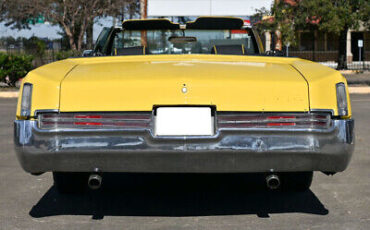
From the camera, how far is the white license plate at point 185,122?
4.11 meters

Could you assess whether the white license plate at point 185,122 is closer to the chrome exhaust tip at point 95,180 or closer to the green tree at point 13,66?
the chrome exhaust tip at point 95,180

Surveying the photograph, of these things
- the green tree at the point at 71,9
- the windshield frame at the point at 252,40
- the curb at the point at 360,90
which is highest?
the green tree at the point at 71,9

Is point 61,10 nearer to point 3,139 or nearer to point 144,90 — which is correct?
point 3,139

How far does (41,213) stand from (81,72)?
112 cm

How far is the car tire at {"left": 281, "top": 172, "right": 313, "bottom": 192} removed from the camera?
5.43 m

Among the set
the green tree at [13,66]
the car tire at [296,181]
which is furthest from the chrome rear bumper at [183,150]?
the green tree at [13,66]

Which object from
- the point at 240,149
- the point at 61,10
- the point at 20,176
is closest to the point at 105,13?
the point at 61,10

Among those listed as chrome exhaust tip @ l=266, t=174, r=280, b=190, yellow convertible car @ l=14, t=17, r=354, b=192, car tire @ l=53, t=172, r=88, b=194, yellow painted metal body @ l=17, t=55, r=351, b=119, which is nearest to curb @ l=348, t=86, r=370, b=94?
car tire @ l=53, t=172, r=88, b=194

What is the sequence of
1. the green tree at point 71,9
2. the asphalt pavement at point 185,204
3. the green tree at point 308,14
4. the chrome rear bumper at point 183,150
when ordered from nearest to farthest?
the chrome rear bumper at point 183,150 < the asphalt pavement at point 185,204 < the green tree at point 308,14 < the green tree at point 71,9

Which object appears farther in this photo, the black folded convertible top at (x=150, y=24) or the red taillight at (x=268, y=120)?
the black folded convertible top at (x=150, y=24)

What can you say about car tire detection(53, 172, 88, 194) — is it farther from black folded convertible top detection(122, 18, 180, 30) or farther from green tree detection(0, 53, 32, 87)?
green tree detection(0, 53, 32, 87)

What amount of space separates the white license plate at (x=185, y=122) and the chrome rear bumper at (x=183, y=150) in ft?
0.15

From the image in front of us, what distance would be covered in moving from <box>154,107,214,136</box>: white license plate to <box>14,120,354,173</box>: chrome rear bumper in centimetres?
5

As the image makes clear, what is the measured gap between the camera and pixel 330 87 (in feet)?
14.0
